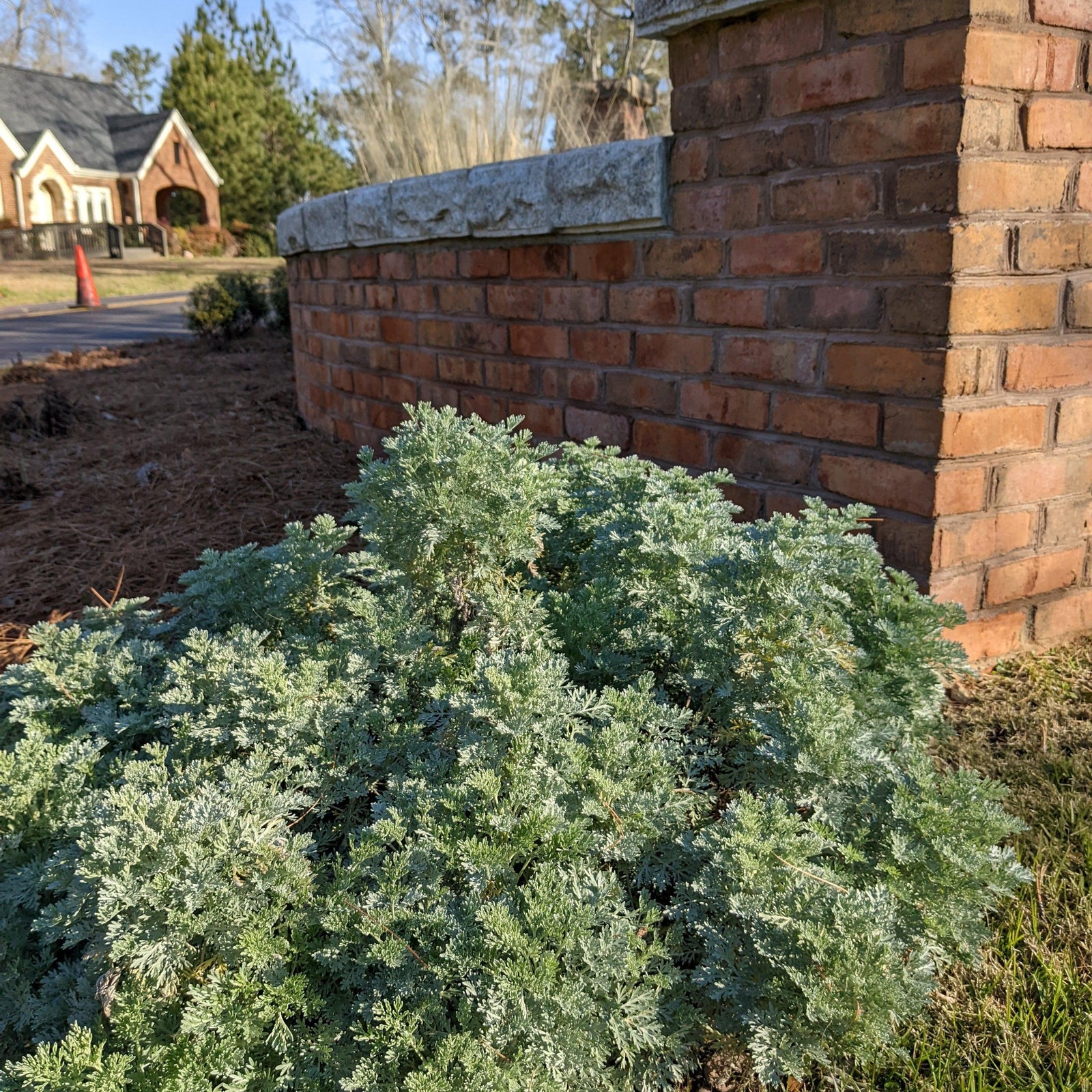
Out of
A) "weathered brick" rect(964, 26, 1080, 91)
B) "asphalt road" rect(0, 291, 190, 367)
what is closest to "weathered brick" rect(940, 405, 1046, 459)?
"weathered brick" rect(964, 26, 1080, 91)

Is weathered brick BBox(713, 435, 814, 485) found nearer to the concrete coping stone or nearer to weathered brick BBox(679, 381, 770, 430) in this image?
weathered brick BBox(679, 381, 770, 430)

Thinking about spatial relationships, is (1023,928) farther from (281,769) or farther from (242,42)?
(242,42)

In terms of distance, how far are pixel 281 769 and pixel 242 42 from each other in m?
40.8

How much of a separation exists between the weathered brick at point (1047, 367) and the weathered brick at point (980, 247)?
0.21 m

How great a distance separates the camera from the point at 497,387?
11.6ft

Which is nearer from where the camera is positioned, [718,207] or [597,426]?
[718,207]

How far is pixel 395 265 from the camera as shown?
4.04 meters

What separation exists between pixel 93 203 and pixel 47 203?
1.94m

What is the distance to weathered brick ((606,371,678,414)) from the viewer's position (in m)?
2.84

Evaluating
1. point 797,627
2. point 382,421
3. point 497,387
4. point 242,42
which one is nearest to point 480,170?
point 497,387

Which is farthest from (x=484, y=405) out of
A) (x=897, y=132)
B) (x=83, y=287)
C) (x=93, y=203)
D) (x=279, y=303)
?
(x=93, y=203)

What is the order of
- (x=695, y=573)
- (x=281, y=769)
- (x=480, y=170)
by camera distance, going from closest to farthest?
(x=281, y=769) → (x=695, y=573) → (x=480, y=170)

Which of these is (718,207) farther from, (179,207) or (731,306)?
(179,207)

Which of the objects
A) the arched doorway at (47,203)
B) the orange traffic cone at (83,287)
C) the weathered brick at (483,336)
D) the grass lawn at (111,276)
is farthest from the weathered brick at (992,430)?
the arched doorway at (47,203)
